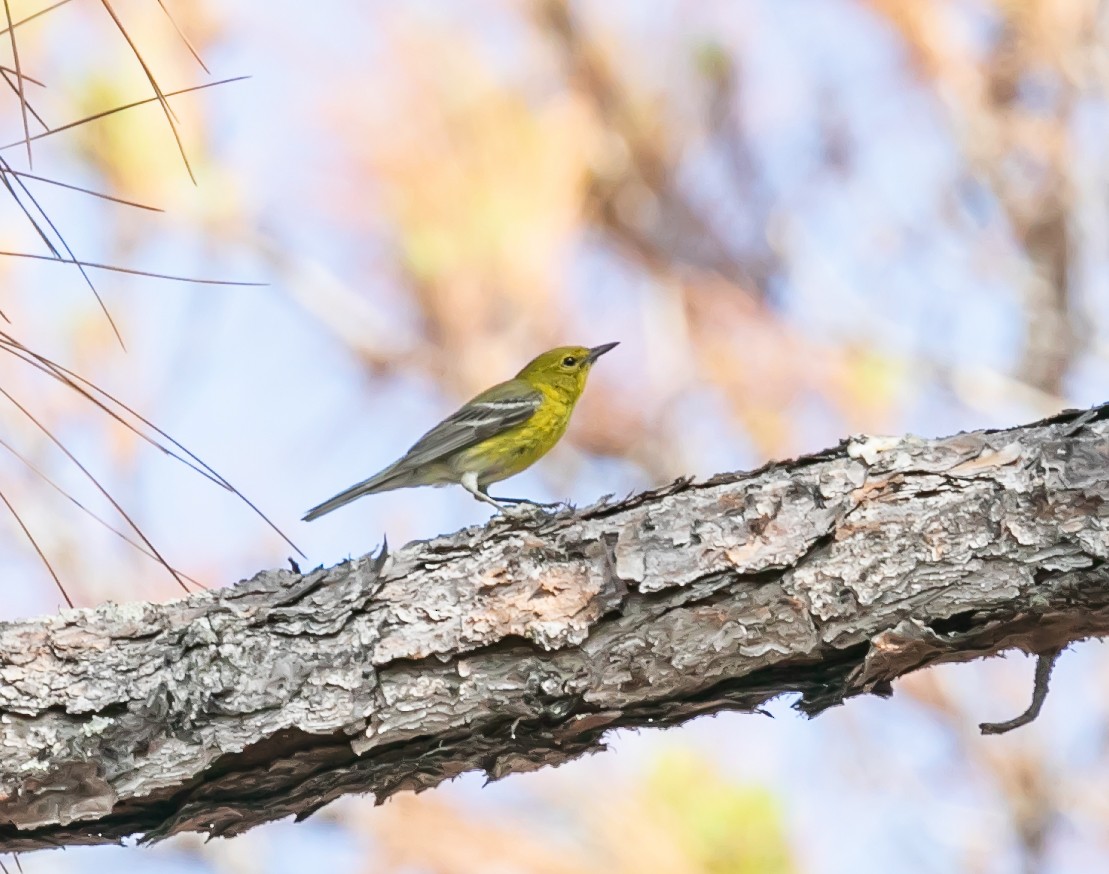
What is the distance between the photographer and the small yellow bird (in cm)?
446

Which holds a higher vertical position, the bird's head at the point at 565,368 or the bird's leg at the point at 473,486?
the bird's head at the point at 565,368

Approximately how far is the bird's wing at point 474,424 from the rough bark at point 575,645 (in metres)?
2.23

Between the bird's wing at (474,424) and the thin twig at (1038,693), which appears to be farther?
the bird's wing at (474,424)

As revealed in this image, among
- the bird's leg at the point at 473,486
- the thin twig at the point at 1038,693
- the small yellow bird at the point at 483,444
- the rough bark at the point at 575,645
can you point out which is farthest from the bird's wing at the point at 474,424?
the thin twig at the point at 1038,693

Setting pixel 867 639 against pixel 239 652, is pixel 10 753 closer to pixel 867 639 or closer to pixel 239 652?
pixel 239 652

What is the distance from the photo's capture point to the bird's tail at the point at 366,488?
4.27m

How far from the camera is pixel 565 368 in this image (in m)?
4.95

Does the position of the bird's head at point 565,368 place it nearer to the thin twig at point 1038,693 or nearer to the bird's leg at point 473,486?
the bird's leg at point 473,486

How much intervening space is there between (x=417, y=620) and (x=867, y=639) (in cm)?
75

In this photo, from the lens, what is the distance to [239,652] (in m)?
2.21

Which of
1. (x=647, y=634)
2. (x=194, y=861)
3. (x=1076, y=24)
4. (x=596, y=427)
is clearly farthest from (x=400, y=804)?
(x=1076, y=24)

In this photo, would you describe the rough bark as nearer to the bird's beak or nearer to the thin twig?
the thin twig

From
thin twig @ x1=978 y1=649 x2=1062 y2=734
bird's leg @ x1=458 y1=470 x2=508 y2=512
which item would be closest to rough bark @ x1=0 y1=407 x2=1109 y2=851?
thin twig @ x1=978 y1=649 x2=1062 y2=734

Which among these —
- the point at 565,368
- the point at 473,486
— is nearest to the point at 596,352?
the point at 565,368
